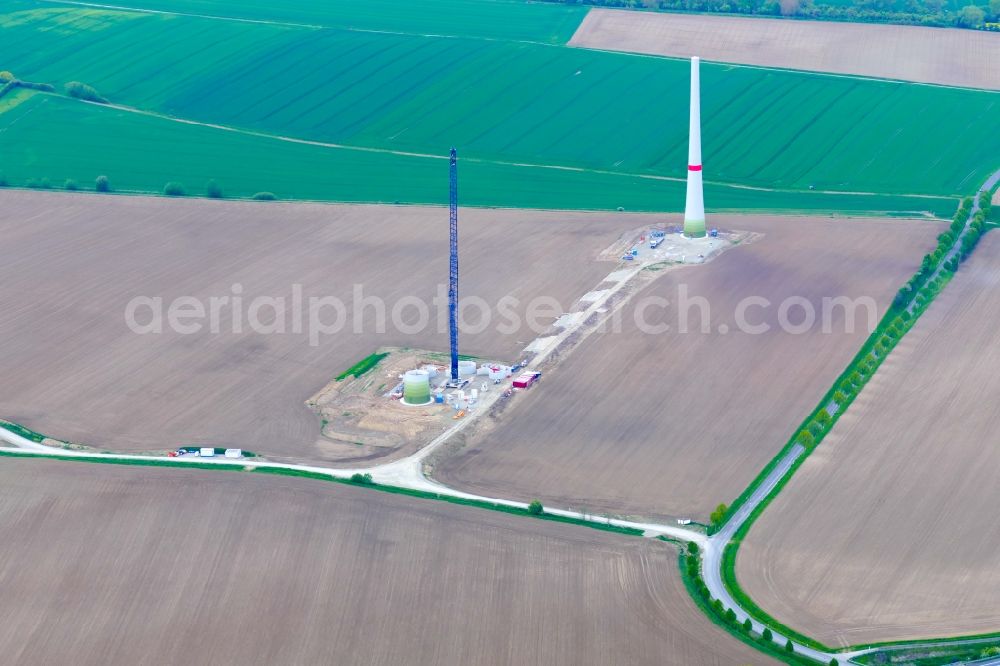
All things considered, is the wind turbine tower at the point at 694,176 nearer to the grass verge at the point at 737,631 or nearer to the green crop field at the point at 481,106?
the green crop field at the point at 481,106

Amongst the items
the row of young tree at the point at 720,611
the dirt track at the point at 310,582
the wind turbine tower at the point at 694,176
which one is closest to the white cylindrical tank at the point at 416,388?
the dirt track at the point at 310,582

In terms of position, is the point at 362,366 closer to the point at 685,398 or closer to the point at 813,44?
the point at 685,398

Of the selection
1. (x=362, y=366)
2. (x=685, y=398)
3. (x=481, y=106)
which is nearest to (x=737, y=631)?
(x=685, y=398)

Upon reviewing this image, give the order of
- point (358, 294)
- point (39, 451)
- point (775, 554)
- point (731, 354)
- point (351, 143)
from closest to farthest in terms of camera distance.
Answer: point (775, 554), point (39, 451), point (731, 354), point (358, 294), point (351, 143)

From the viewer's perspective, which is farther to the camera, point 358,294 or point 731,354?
point 358,294

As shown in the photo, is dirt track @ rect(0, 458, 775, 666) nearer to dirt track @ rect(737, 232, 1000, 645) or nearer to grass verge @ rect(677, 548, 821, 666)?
grass verge @ rect(677, 548, 821, 666)

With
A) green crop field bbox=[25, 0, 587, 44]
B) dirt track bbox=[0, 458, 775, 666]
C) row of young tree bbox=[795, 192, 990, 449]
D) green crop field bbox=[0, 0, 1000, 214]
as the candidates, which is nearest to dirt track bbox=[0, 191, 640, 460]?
green crop field bbox=[0, 0, 1000, 214]

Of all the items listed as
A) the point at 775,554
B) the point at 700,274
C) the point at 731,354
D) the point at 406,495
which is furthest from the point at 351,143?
the point at 775,554

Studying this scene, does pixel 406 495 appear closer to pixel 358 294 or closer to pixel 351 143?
pixel 358 294
